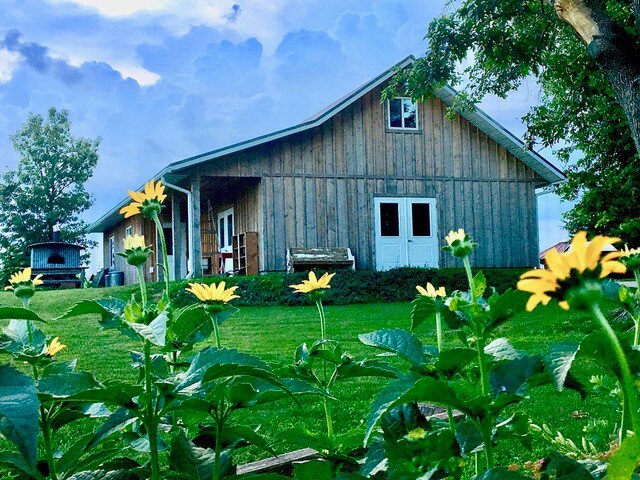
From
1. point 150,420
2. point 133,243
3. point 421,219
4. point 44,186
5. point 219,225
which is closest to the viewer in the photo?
point 150,420

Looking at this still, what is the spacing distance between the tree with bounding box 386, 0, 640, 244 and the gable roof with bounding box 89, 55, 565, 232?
112cm

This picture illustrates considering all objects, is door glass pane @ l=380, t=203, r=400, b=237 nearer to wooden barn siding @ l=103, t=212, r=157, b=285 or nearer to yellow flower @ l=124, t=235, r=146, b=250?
wooden barn siding @ l=103, t=212, r=157, b=285

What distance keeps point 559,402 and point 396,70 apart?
1167 centimetres

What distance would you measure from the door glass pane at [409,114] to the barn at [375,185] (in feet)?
0.08

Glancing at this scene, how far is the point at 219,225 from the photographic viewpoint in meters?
19.7

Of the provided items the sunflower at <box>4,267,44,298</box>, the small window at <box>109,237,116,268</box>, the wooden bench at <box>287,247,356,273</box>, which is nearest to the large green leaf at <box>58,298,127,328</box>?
the sunflower at <box>4,267,44,298</box>

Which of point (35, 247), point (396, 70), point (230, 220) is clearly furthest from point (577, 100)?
point (35, 247)

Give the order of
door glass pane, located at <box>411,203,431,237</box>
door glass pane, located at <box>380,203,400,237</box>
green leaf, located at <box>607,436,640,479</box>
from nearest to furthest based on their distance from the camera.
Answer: green leaf, located at <box>607,436,640,479</box> → door glass pane, located at <box>380,203,400,237</box> → door glass pane, located at <box>411,203,431,237</box>

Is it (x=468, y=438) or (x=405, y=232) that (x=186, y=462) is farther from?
(x=405, y=232)

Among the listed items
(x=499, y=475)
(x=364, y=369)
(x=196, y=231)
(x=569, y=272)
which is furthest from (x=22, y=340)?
(x=196, y=231)

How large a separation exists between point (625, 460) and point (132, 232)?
60.2 ft

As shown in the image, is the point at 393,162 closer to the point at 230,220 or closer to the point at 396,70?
the point at 396,70

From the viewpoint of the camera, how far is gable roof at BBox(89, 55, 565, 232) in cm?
1438

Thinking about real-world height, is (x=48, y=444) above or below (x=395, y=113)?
below
